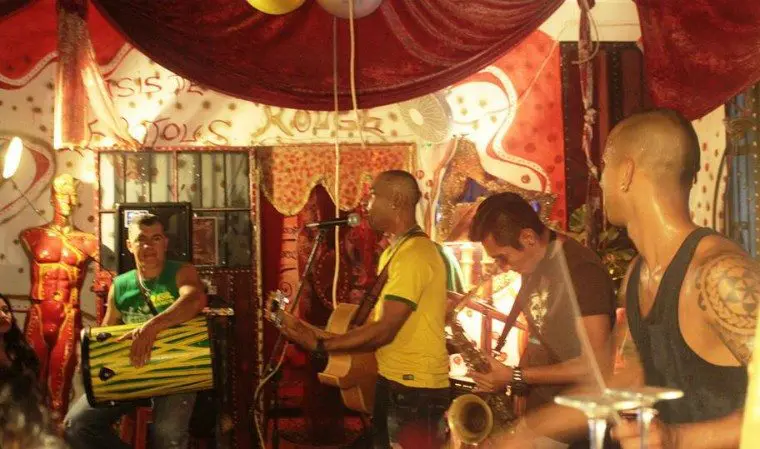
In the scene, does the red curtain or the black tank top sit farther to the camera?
the red curtain

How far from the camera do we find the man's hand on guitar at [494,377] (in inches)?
139

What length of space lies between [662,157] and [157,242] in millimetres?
3057

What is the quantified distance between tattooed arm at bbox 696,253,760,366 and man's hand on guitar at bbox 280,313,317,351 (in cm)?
243

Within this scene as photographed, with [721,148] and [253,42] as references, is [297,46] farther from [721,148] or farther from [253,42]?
[721,148]

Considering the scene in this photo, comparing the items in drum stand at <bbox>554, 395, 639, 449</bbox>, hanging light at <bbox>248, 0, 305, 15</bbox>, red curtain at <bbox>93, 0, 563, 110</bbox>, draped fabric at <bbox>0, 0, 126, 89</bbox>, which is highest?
draped fabric at <bbox>0, 0, 126, 89</bbox>

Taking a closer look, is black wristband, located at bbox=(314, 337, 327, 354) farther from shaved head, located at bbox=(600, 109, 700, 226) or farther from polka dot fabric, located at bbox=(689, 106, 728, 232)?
polka dot fabric, located at bbox=(689, 106, 728, 232)

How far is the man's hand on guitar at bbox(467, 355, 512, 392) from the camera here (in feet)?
11.6

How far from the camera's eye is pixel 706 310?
185 cm

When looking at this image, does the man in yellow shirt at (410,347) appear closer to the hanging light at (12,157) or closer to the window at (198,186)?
the window at (198,186)

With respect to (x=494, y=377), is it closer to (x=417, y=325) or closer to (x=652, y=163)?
(x=417, y=325)

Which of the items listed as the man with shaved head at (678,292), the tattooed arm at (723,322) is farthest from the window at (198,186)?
the tattooed arm at (723,322)

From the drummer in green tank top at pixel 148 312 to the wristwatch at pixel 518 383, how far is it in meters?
1.67

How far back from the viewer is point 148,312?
445 cm

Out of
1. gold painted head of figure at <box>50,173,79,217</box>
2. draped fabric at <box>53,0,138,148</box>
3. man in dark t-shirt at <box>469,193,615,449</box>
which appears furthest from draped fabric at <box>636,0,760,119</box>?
gold painted head of figure at <box>50,173,79,217</box>
